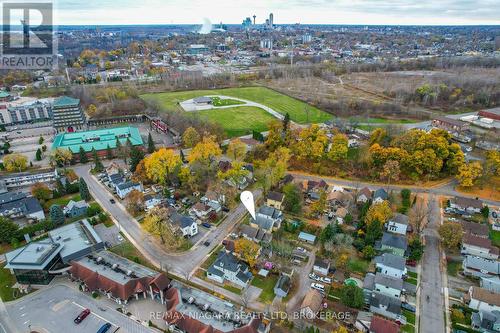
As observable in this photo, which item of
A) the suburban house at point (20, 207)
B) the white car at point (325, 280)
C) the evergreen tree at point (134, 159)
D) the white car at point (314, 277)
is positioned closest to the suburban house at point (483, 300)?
the white car at point (325, 280)

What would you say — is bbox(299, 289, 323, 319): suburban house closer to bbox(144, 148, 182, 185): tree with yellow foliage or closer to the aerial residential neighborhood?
the aerial residential neighborhood

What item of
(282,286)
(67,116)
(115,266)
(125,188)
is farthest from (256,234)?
(67,116)

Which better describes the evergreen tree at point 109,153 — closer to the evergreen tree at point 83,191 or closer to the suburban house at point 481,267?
the evergreen tree at point 83,191

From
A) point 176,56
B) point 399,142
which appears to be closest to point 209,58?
point 176,56

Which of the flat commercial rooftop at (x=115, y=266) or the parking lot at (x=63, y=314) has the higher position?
the flat commercial rooftop at (x=115, y=266)

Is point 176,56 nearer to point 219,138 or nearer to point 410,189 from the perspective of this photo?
point 219,138

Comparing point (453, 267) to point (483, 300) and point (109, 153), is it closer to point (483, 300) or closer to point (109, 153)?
point (483, 300)
